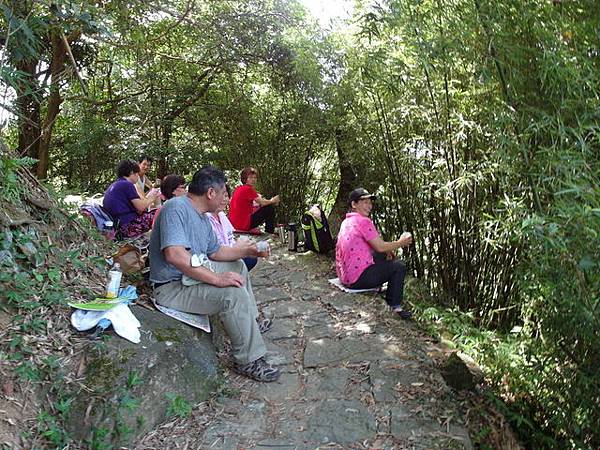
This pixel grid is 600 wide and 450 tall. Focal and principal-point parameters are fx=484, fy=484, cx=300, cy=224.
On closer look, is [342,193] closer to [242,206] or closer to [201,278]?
[242,206]

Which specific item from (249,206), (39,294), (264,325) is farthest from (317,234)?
(39,294)

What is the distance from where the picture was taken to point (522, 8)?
2258mm

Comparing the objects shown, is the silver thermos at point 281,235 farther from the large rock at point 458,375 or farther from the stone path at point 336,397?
the large rock at point 458,375

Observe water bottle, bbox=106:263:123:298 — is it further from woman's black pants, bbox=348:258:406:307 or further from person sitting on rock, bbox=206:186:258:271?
woman's black pants, bbox=348:258:406:307

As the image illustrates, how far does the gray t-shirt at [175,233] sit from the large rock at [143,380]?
264mm

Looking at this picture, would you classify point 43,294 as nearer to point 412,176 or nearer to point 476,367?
point 476,367

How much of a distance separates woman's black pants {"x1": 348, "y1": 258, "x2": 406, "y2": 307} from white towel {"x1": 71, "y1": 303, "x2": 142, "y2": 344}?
7.10ft

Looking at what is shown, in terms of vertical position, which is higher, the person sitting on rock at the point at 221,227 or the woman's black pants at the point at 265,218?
the person sitting on rock at the point at 221,227

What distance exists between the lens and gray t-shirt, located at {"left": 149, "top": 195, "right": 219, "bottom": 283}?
280 cm

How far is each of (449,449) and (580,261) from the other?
1171 millimetres

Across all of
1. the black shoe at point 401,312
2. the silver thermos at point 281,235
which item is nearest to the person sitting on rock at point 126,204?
the silver thermos at point 281,235

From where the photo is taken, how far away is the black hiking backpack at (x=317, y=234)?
552cm

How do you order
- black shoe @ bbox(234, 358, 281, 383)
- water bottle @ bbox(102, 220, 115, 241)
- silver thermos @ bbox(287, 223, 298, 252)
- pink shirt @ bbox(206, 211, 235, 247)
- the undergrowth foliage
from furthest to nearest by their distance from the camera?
silver thermos @ bbox(287, 223, 298, 252) → water bottle @ bbox(102, 220, 115, 241) → pink shirt @ bbox(206, 211, 235, 247) → black shoe @ bbox(234, 358, 281, 383) → the undergrowth foliage

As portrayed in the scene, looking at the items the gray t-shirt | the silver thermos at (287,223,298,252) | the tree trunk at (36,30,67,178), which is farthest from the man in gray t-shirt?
the tree trunk at (36,30,67,178)
